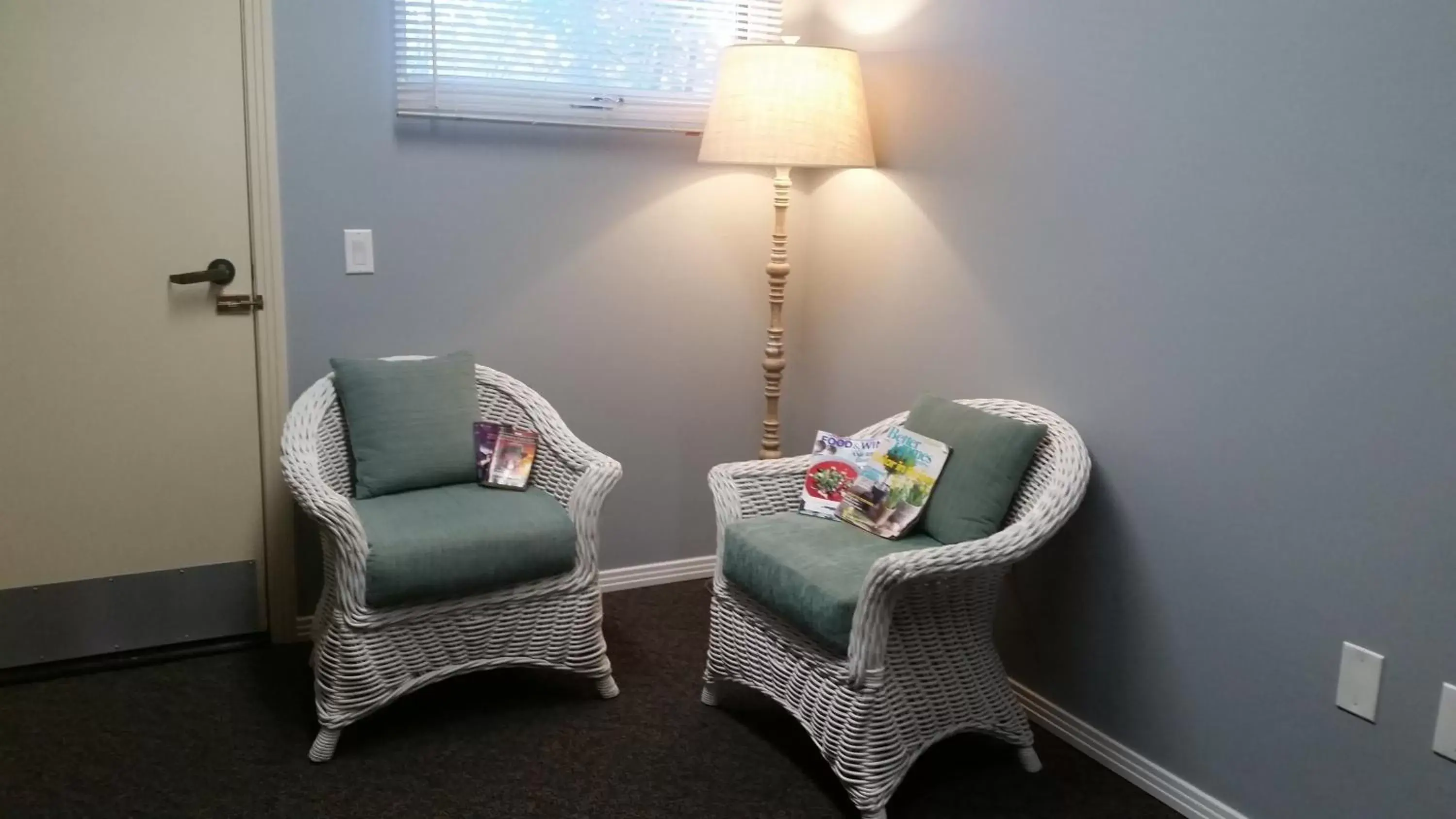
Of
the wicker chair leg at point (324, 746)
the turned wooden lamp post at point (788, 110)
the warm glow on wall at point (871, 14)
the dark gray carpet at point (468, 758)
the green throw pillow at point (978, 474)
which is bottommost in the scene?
the dark gray carpet at point (468, 758)

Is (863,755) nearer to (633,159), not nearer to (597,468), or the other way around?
(597,468)

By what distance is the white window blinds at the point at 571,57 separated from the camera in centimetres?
280

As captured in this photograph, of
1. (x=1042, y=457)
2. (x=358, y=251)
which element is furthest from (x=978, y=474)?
(x=358, y=251)

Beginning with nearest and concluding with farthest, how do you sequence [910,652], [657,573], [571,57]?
[910,652] → [571,57] → [657,573]

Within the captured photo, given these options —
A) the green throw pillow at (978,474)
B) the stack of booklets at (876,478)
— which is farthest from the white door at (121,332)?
the green throw pillow at (978,474)

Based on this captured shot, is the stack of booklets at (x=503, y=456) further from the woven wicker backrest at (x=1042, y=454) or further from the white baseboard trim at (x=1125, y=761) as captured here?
the white baseboard trim at (x=1125, y=761)

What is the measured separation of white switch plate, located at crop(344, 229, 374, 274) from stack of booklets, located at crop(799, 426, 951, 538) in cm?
126

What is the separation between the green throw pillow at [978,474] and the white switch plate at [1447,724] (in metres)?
0.85

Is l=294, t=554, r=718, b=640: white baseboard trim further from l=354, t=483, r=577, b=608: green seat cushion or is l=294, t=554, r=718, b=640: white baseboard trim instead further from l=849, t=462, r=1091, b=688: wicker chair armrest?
l=849, t=462, r=1091, b=688: wicker chair armrest

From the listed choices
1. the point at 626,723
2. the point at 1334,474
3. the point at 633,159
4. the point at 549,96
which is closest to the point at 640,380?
the point at 633,159

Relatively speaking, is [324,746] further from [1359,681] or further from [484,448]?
[1359,681]

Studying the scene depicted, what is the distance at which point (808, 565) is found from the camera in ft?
7.36

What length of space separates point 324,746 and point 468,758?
11.8 inches

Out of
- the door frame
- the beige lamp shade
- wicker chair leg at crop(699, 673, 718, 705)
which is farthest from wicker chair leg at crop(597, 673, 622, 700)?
the beige lamp shade
